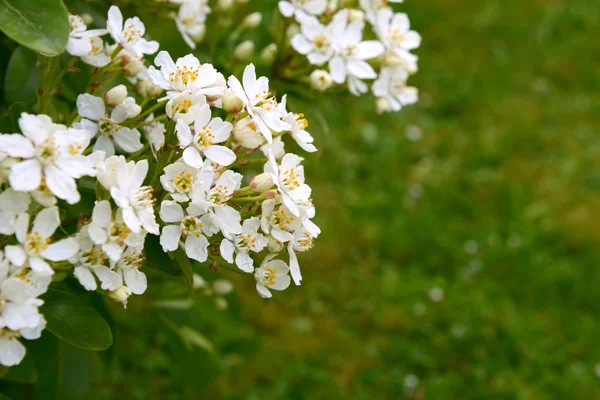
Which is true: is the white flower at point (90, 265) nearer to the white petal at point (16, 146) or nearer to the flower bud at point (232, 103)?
the white petal at point (16, 146)

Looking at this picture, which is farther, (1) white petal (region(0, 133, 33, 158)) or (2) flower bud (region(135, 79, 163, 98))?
(2) flower bud (region(135, 79, 163, 98))

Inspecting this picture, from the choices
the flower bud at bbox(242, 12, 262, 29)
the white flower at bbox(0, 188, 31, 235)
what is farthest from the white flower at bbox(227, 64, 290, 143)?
the flower bud at bbox(242, 12, 262, 29)

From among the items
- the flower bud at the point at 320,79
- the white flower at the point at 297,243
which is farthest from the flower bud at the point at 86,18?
the white flower at the point at 297,243

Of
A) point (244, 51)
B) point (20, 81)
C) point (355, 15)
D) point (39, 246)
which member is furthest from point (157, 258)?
point (355, 15)

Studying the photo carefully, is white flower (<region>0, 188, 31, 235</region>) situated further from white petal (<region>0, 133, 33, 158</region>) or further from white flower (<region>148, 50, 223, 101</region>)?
white flower (<region>148, 50, 223, 101</region>)

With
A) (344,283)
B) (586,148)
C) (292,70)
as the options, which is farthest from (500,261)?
(292,70)

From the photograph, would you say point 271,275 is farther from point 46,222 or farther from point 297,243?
point 46,222
